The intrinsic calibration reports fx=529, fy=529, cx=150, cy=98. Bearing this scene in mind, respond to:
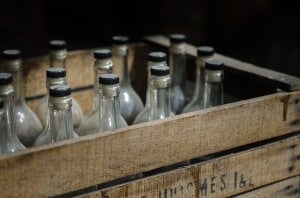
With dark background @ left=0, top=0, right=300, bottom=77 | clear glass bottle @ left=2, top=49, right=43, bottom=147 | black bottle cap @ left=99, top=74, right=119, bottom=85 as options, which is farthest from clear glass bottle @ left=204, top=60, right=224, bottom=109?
dark background @ left=0, top=0, right=300, bottom=77

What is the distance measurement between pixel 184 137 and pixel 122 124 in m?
0.17

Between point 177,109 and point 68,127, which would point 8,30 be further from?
point 68,127

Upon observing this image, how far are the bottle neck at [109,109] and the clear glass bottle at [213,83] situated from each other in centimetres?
20

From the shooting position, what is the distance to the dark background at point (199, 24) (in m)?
2.50

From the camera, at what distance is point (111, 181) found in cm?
79

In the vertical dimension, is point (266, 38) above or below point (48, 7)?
below

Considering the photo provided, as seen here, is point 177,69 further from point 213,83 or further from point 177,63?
point 213,83

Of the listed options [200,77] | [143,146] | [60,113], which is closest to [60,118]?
[60,113]

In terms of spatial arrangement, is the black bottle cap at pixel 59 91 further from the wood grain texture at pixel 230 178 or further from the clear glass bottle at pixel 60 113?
the wood grain texture at pixel 230 178

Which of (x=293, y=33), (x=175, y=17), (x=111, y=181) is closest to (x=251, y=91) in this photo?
(x=111, y=181)

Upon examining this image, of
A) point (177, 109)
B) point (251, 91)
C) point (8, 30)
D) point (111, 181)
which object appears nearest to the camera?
point (111, 181)

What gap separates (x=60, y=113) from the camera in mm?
818

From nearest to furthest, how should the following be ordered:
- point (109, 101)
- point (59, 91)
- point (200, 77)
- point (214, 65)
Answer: point (59, 91) < point (109, 101) < point (214, 65) < point (200, 77)

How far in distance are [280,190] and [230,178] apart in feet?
0.43
